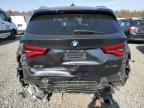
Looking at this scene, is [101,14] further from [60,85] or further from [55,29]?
[60,85]

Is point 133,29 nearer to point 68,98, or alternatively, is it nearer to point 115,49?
point 68,98

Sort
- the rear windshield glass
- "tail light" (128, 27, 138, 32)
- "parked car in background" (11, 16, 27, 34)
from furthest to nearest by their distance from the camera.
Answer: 1. "parked car in background" (11, 16, 27, 34)
2. "tail light" (128, 27, 138, 32)
3. the rear windshield glass

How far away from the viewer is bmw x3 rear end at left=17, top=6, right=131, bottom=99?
4.64 m

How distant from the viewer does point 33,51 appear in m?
4.75

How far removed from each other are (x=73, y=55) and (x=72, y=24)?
0.65 m

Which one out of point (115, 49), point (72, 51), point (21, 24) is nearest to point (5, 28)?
point (21, 24)

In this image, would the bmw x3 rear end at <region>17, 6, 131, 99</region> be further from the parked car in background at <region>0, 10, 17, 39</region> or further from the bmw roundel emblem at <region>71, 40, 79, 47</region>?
the parked car in background at <region>0, 10, 17, 39</region>

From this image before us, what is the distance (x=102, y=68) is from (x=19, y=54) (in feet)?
4.83

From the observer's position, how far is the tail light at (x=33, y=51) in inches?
185

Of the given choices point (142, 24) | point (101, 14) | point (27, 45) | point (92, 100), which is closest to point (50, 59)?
point (27, 45)

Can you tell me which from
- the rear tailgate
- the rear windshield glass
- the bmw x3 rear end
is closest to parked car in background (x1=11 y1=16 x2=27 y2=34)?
the rear windshield glass

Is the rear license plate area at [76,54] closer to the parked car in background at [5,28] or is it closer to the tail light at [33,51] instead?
the tail light at [33,51]

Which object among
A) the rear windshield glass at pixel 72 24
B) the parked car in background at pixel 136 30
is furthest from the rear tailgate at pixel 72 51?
the parked car in background at pixel 136 30

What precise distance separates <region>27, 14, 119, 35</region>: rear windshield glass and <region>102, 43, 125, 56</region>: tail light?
284 millimetres
